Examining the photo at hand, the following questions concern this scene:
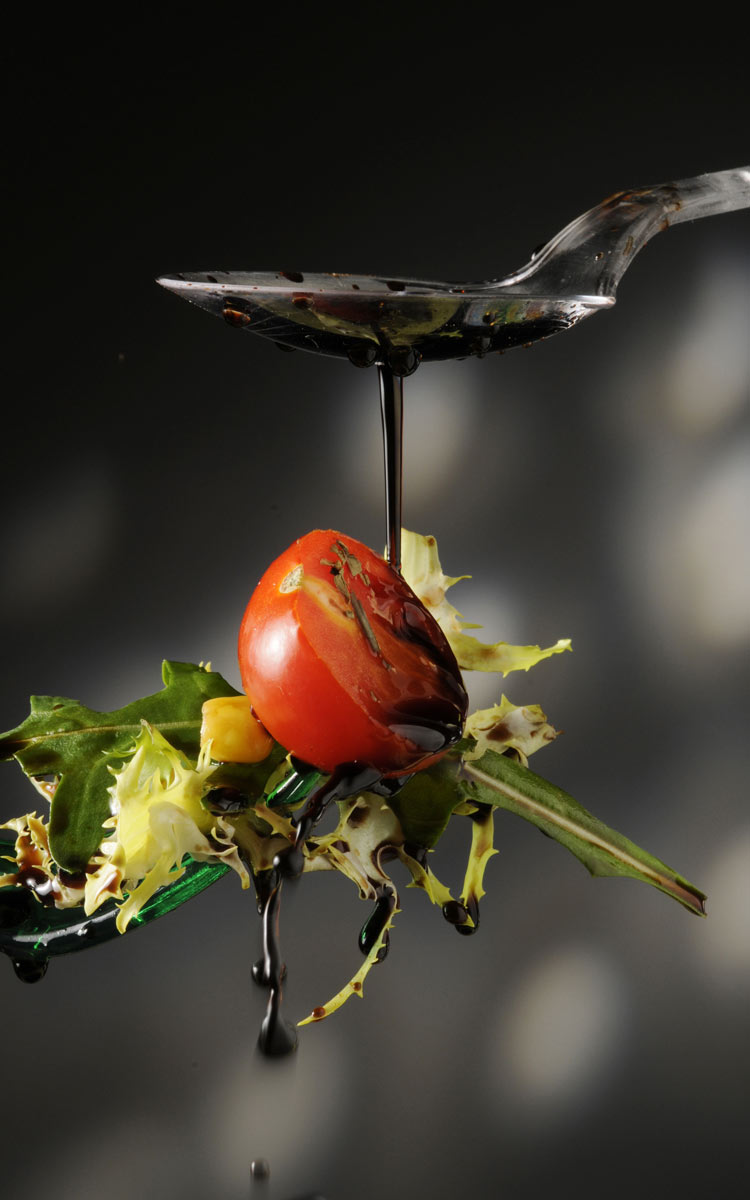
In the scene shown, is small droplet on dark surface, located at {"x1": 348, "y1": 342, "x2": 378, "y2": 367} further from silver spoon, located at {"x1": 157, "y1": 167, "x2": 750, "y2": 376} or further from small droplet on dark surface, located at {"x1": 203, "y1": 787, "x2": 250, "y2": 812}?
small droplet on dark surface, located at {"x1": 203, "y1": 787, "x2": 250, "y2": 812}

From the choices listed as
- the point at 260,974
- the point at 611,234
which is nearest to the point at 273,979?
the point at 260,974

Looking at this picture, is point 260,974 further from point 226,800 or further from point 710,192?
point 710,192

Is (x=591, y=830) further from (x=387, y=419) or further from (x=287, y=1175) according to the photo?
(x=287, y=1175)

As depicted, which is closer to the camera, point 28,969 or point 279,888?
point 279,888

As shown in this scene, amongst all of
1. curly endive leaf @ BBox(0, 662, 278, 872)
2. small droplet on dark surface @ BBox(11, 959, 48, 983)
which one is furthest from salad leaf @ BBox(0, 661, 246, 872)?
small droplet on dark surface @ BBox(11, 959, 48, 983)

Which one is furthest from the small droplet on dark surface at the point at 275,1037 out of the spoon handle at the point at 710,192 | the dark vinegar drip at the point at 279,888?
the spoon handle at the point at 710,192

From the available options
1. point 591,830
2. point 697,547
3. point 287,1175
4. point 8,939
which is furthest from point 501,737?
point 697,547
